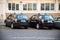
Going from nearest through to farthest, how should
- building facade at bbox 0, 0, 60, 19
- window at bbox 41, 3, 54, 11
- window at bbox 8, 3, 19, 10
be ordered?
1. building facade at bbox 0, 0, 60, 19
2. window at bbox 8, 3, 19, 10
3. window at bbox 41, 3, 54, 11

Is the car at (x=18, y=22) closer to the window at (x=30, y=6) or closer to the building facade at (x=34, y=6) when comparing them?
the building facade at (x=34, y=6)

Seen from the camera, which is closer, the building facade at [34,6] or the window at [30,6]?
the building facade at [34,6]

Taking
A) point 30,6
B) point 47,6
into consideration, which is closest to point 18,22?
point 30,6

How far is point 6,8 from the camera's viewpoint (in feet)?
42.2

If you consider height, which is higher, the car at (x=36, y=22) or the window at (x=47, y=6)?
the window at (x=47, y=6)

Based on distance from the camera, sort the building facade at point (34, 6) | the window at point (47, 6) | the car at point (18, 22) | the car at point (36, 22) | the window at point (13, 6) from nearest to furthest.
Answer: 1. the car at point (18, 22)
2. the car at point (36, 22)
3. the building facade at point (34, 6)
4. the window at point (13, 6)
5. the window at point (47, 6)

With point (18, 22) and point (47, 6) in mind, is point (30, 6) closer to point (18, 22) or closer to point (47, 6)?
point (47, 6)

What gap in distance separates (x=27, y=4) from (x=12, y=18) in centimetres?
435

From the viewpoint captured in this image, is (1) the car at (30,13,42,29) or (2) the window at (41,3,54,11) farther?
(2) the window at (41,3,54,11)

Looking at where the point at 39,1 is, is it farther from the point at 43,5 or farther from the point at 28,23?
the point at 28,23

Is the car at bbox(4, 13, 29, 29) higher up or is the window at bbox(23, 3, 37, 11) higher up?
the window at bbox(23, 3, 37, 11)

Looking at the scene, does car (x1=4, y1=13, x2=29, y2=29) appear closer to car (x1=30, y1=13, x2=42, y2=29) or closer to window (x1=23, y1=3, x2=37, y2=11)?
car (x1=30, y1=13, x2=42, y2=29)

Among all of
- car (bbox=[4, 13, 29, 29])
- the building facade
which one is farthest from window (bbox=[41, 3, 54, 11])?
car (bbox=[4, 13, 29, 29])

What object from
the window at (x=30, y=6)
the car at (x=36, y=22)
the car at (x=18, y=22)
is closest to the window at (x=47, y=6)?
the window at (x=30, y=6)
